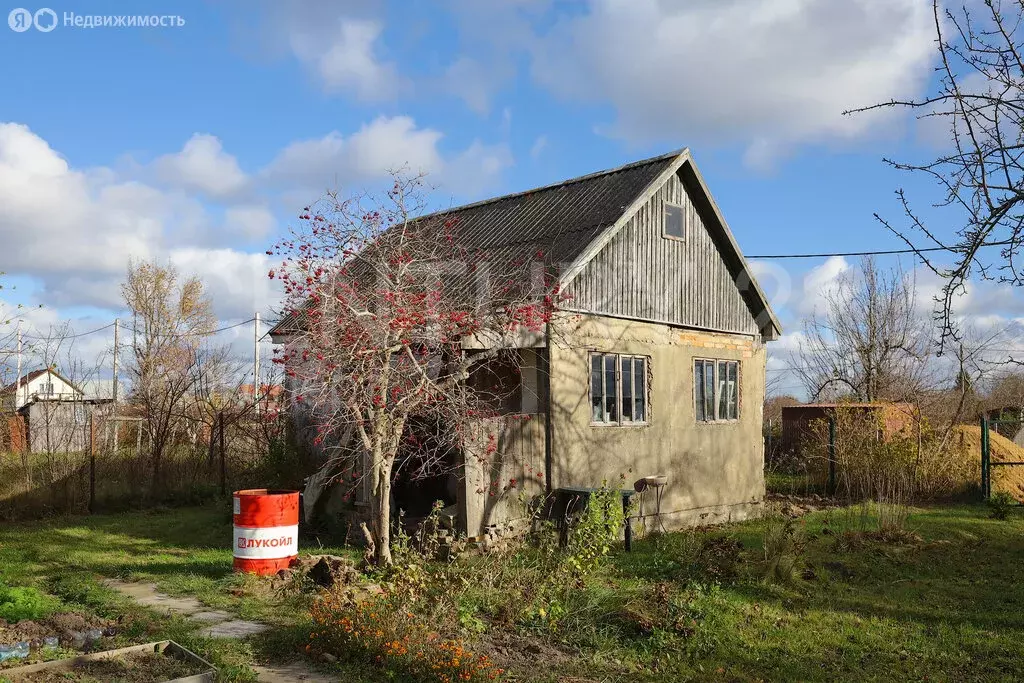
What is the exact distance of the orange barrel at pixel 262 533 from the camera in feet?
32.2

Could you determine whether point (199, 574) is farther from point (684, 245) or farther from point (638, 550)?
point (684, 245)

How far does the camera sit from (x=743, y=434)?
1695cm

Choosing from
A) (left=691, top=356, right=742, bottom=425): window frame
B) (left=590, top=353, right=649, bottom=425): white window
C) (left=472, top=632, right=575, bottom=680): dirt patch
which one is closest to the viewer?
(left=472, top=632, right=575, bottom=680): dirt patch

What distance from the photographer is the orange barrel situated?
387 inches

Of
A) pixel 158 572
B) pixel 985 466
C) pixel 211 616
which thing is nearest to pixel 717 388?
pixel 985 466

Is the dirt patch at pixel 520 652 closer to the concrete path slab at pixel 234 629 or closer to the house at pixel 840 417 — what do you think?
the concrete path slab at pixel 234 629

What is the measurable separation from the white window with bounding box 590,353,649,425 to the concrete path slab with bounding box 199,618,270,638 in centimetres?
661

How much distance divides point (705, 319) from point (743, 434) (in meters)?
2.78

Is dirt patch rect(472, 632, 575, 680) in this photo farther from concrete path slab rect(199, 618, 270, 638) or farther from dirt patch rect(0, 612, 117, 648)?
dirt patch rect(0, 612, 117, 648)

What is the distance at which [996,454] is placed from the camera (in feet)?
61.6

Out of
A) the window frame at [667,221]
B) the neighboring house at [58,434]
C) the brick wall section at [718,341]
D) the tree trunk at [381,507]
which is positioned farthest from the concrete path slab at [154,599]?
the window frame at [667,221]

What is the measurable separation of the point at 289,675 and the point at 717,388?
1160cm

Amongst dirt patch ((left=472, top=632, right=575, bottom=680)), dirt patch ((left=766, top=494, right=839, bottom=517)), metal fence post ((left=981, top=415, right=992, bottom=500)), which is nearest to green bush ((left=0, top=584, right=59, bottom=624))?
dirt patch ((left=472, top=632, right=575, bottom=680))

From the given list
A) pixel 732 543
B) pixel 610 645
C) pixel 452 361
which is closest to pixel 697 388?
pixel 732 543
